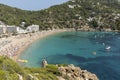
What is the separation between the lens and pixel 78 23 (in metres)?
144

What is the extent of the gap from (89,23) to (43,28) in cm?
2912

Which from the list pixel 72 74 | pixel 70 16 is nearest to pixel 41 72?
pixel 72 74

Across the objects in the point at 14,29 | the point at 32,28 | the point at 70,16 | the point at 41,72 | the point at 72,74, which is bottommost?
the point at 72,74

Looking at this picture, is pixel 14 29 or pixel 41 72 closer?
pixel 41 72

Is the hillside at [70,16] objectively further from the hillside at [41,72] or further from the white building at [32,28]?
the hillside at [41,72]

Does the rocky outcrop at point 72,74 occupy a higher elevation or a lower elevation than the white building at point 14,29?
lower

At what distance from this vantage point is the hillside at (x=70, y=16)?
449ft

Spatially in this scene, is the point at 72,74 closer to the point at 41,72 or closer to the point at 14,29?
the point at 41,72

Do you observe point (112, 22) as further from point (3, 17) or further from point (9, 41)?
point (9, 41)

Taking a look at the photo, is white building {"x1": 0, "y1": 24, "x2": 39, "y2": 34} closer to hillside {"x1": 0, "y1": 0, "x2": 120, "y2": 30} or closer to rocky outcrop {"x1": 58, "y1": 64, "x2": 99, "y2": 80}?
hillside {"x1": 0, "y1": 0, "x2": 120, "y2": 30}

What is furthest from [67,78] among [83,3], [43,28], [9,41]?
[83,3]

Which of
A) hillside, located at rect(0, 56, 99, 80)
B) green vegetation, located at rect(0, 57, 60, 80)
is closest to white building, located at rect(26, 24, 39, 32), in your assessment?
hillside, located at rect(0, 56, 99, 80)

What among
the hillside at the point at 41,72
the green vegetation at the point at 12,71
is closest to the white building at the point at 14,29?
the hillside at the point at 41,72

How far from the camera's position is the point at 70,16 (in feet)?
503
